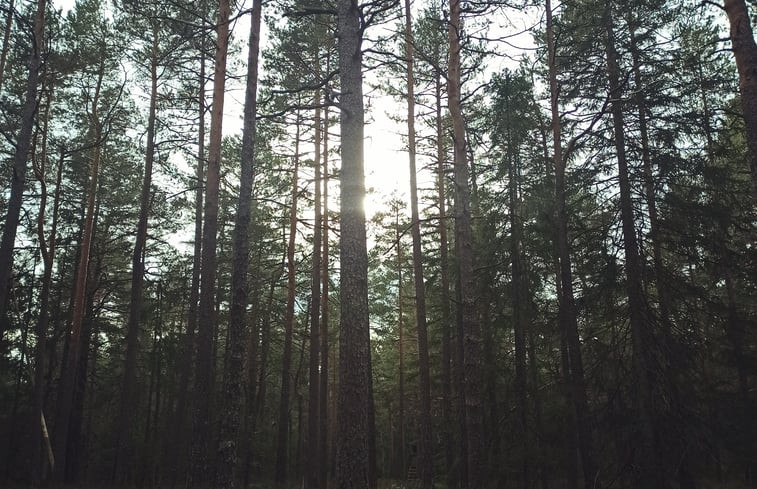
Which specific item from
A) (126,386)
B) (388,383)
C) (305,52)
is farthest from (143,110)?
(388,383)

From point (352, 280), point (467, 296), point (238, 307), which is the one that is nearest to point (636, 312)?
point (467, 296)

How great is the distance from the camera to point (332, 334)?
26.1 meters

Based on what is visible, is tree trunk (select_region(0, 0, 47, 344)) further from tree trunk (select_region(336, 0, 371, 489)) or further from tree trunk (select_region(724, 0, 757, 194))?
tree trunk (select_region(724, 0, 757, 194))

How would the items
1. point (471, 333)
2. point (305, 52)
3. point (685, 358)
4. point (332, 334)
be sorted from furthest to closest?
point (332, 334)
point (305, 52)
point (685, 358)
point (471, 333)

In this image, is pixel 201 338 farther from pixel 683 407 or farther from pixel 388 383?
pixel 388 383

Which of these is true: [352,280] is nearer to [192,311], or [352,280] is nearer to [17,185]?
[17,185]

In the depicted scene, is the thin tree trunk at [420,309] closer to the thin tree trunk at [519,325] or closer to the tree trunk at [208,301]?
the thin tree trunk at [519,325]

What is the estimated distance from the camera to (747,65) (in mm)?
6836

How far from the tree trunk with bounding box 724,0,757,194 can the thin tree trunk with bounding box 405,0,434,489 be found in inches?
276

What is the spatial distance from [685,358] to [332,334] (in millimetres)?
18845

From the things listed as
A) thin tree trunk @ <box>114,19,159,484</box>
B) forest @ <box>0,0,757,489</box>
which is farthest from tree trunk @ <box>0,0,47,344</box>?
thin tree trunk @ <box>114,19,159,484</box>

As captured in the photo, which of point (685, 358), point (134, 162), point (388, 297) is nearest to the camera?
point (685, 358)

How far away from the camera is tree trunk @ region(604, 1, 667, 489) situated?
29.2 feet

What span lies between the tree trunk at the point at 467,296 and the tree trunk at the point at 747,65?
4.53m
